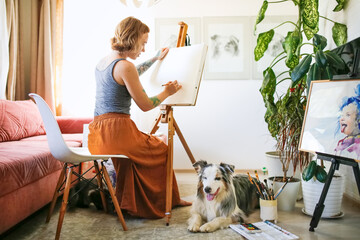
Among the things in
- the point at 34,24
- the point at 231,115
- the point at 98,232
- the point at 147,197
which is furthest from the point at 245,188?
the point at 34,24

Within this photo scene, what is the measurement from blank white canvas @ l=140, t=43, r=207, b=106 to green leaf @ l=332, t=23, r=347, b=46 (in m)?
1.13

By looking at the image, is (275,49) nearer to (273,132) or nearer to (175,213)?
(273,132)

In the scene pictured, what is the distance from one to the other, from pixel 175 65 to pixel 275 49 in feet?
6.49

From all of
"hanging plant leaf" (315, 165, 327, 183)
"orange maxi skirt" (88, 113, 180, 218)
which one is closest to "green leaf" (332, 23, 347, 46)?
"hanging plant leaf" (315, 165, 327, 183)

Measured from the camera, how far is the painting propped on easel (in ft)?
6.27

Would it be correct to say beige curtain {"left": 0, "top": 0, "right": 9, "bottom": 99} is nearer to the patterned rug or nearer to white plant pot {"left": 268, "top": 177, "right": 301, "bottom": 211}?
the patterned rug

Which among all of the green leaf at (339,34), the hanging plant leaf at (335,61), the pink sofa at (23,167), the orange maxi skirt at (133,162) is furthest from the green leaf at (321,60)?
the pink sofa at (23,167)

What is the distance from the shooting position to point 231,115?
415 centimetres

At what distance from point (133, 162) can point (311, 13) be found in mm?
1826

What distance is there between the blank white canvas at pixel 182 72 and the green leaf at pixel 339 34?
1.13 m

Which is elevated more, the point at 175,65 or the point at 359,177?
the point at 175,65

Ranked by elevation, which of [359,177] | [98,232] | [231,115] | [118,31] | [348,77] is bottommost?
[98,232]

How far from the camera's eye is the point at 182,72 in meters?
2.50

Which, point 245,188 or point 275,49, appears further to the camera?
point 275,49
